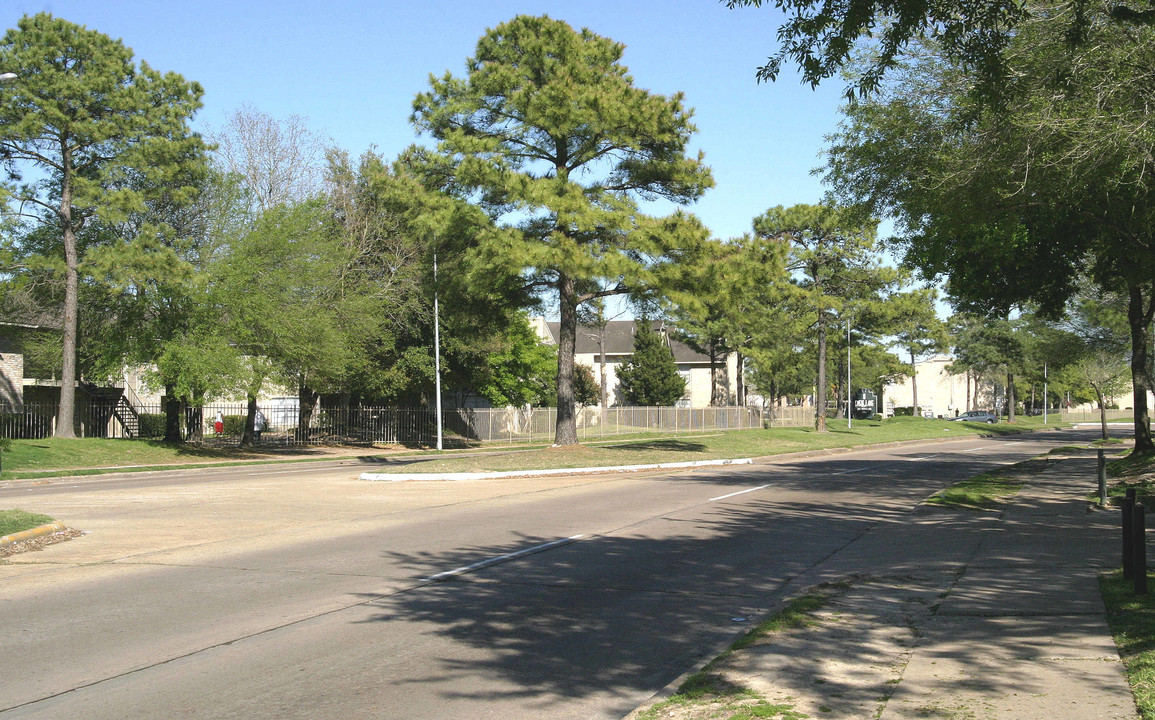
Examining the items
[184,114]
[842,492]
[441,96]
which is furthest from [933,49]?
[184,114]

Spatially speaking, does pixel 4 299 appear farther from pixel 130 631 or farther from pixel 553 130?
pixel 130 631

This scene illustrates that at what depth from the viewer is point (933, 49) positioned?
1473cm

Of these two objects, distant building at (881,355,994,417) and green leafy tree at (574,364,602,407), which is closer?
green leafy tree at (574,364,602,407)

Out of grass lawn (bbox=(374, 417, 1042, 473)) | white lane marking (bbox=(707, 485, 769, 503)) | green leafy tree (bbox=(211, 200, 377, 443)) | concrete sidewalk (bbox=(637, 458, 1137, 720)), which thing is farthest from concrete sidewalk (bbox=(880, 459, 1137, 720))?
green leafy tree (bbox=(211, 200, 377, 443))

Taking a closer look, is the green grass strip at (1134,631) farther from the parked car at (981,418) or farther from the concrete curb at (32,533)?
the parked car at (981,418)

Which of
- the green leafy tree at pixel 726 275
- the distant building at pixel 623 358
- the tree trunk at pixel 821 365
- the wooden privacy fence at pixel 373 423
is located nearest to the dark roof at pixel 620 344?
the distant building at pixel 623 358

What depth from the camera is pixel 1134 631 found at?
260 inches

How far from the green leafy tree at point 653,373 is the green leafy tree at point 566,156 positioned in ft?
143

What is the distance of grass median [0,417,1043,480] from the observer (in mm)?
26125

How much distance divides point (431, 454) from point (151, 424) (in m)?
17.4

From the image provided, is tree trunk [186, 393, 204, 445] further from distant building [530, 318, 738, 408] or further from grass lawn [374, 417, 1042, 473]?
distant building [530, 318, 738, 408]

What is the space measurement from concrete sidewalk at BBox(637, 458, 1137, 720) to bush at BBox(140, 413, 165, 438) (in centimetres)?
4082

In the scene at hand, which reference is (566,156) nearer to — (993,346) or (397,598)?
(397,598)

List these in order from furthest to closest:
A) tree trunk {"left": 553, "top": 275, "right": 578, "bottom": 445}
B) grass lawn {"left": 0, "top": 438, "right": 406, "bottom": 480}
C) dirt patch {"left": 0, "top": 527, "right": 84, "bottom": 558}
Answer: tree trunk {"left": 553, "top": 275, "right": 578, "bottom": 445} < grass lawn {"left": 0, "top": 438, "right": 406, "bottom": 480} < dirt patch {"left": 0, "top": 527, "right": 84, "bottom": 558}
